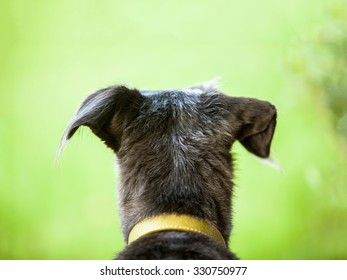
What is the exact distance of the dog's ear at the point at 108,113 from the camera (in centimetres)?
157

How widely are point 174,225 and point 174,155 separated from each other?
0.20 m

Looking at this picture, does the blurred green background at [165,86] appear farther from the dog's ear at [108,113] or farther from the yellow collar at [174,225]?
the yellow collar at [174,225]

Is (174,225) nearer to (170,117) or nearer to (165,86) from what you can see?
(170,117)

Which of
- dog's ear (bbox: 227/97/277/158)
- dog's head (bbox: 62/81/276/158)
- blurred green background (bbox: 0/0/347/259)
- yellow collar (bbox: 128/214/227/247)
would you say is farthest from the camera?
blurred green background (bbox: 0/0/347/259)

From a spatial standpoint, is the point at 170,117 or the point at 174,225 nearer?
the point at 174,225

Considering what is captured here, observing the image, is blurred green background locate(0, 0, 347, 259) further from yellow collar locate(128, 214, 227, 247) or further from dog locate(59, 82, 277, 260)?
yellow collar locate(128, 214, 227, 247)

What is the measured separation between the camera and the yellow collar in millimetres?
1496

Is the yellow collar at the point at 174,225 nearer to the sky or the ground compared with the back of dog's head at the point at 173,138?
nearer to the ground

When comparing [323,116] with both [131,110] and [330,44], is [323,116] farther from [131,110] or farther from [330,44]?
[131,110]

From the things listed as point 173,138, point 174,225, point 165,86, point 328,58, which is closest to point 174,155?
point 173,138

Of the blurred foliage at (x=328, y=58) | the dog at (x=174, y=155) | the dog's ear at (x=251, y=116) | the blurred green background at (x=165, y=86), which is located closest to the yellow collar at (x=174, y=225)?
the dog at (x=174, y=155)

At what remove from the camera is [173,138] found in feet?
5.29

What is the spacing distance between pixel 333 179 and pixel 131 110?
4.82 ft

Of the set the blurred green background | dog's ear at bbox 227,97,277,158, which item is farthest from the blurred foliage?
dog's ear at bbox 227,97,277,158
